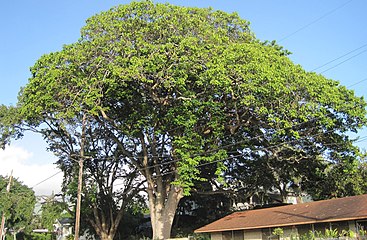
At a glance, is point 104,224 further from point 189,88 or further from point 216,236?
point 189,88

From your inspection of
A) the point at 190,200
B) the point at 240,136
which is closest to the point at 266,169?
the point at 240,136

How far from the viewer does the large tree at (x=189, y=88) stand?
66.2ft

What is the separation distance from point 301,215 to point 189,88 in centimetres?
1037

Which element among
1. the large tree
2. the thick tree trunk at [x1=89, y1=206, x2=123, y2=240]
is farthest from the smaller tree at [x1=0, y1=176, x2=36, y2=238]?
the large tree

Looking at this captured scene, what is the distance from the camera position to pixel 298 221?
21.5 m

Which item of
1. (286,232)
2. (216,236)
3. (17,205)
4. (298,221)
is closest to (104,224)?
(17,205)

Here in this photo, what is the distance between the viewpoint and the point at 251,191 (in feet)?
107

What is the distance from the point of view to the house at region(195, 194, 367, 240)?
19641 mm

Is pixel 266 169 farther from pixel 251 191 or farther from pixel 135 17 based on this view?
pixel 135 17

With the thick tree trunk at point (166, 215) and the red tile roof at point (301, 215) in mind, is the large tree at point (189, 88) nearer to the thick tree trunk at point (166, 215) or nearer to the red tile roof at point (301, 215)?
the thick tree trunk at point (166, 215)

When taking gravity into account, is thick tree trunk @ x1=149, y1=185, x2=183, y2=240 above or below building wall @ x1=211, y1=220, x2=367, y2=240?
above

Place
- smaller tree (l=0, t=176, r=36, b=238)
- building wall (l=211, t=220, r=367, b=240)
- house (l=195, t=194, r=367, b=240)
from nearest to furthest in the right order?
house (l=195, t=194, r=367, b=240)
building wall (l=211, t=220, r=367, b=240)
smaller tree (l=0, t=176, r=36, b=238)

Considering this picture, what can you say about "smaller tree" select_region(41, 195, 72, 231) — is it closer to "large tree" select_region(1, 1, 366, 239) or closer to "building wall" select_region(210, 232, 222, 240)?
"large tree" select_region(1, 1, 366, 239)

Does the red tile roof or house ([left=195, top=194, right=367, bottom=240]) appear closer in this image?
house ([left=195, top=194, right=367, bottom=240])
